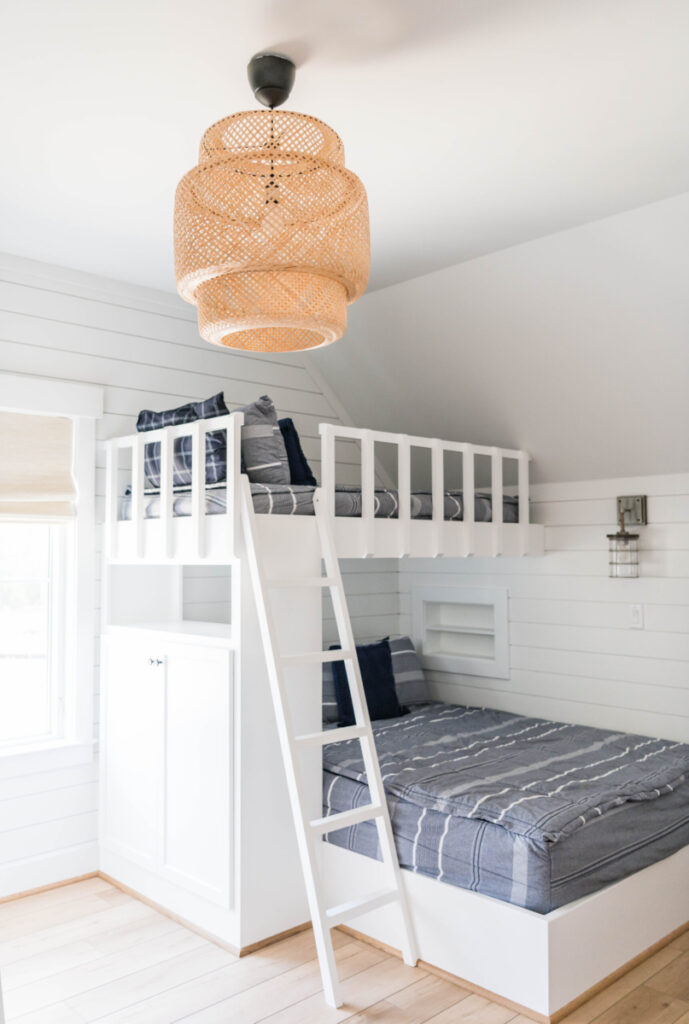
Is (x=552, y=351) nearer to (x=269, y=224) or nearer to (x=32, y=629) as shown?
(x=269, y=224)

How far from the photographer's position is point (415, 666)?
4293mm

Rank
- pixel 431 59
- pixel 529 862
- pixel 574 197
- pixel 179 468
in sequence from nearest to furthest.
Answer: pixel 431 59 → pixel 529 862 → pixel 574 197 → pixel 179 468

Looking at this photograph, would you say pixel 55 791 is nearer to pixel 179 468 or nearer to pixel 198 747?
pixel 198 747

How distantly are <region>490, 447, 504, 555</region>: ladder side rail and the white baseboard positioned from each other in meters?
2.15

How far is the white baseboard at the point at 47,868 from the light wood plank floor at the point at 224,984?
24cm

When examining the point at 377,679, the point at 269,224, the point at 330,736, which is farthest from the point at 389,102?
the point at 377,679

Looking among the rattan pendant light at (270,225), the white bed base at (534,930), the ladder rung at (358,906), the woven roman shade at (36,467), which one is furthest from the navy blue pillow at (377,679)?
the rattan pendant light at (270,225)

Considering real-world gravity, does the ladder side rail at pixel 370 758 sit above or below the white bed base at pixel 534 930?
above

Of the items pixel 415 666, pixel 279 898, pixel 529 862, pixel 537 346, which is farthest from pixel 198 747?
pixel 537 346

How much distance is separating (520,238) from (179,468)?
61.1 inches

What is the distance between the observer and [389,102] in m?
2.25

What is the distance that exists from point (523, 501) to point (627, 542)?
512 mm

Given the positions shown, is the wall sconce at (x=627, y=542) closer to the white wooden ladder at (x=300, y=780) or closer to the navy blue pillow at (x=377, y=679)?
the navy blue pillow at (x=377, y=679)

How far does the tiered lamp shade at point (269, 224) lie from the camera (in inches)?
73.5
